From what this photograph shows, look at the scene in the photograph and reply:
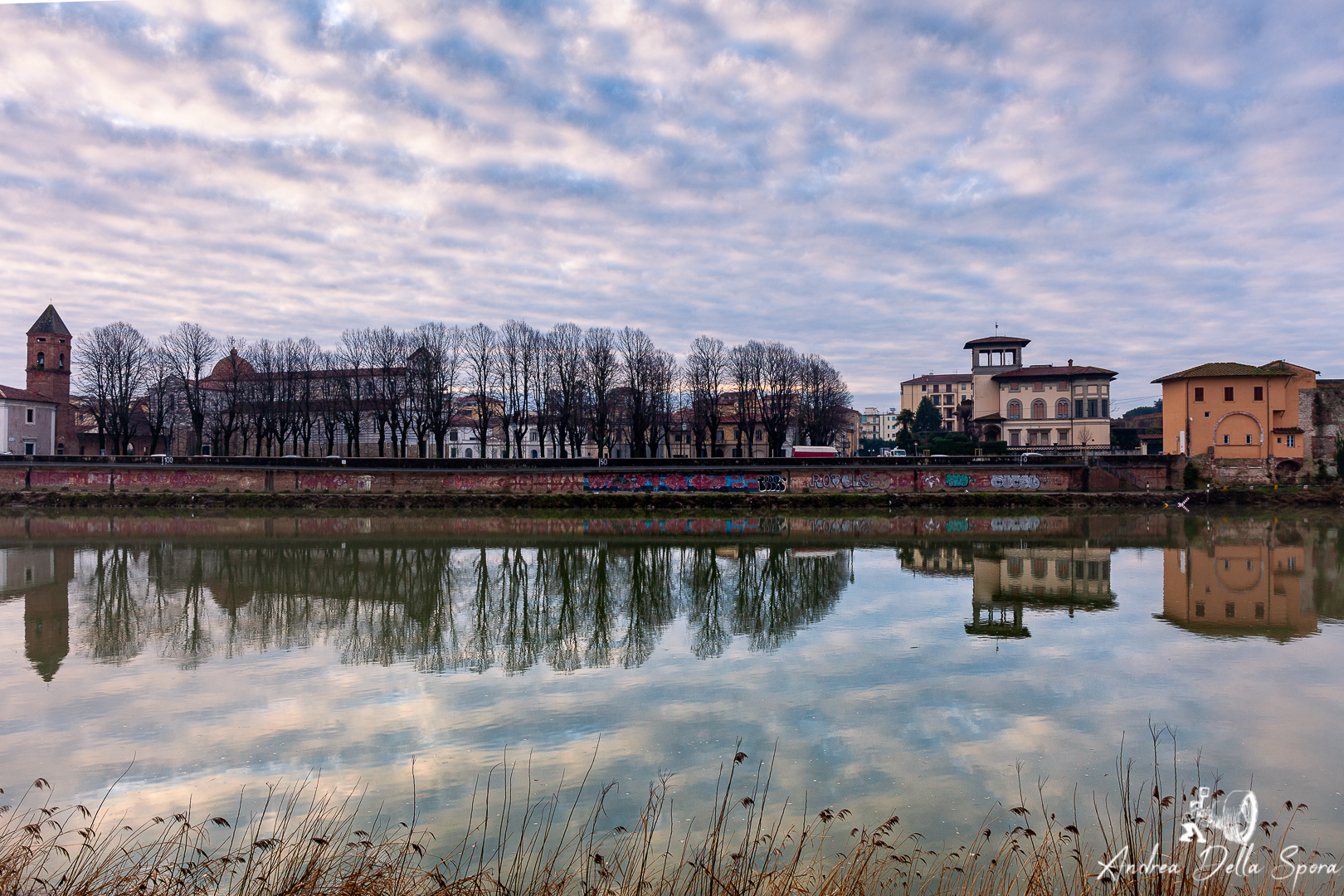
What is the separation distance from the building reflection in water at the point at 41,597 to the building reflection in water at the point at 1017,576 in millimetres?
17072

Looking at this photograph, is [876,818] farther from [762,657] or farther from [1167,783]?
[762,657]

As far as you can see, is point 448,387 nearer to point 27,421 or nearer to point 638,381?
point 638,381

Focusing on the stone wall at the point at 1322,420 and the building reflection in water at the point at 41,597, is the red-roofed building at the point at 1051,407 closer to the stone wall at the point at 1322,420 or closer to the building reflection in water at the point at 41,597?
the stone wall at the point at 1322,420

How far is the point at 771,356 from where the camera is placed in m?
72.8

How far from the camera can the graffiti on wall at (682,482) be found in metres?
50.9

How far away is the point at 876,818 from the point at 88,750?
29.0ft

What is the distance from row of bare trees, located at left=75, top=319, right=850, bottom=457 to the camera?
216 feet

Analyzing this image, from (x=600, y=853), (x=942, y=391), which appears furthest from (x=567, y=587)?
(x=942, y=391)

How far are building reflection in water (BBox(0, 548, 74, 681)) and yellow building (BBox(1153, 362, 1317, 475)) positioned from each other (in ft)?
199

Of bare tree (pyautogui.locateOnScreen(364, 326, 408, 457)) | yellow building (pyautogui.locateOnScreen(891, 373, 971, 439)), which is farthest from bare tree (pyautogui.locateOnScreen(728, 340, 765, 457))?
yellow building (pyautogui.locateOnScreen(891, 373, 971, 439))

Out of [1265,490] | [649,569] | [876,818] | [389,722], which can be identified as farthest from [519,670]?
[1265,490]

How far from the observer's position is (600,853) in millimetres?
6422

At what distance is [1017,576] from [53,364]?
88155 millimetres

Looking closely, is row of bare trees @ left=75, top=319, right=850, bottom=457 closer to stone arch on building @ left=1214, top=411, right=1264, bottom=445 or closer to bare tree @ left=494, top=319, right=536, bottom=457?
bare tree @ left=494, top=319, right=536, bottom=457
